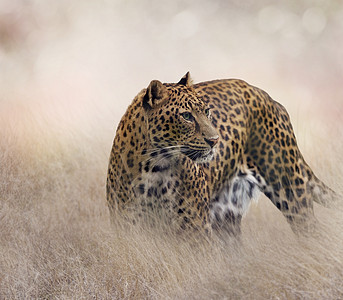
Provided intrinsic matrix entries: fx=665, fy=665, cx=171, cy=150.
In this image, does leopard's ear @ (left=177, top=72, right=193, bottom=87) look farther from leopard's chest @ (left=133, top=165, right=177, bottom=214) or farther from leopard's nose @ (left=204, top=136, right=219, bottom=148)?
leopard's chest @ (left=133, top=165, right=177, bottom=214)

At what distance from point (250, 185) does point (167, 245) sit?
1477 mm

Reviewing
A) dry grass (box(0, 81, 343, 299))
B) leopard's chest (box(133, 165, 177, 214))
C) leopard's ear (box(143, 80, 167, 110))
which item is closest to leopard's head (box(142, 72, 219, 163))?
leopard's ear (box(143, 80, 167, 110))

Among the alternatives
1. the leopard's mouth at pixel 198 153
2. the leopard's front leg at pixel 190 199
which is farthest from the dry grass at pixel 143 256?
the leopard's mouth at pixel 198 153

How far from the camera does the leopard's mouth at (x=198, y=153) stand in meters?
6.24

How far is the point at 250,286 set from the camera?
5.61 metres

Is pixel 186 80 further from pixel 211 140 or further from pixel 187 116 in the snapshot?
pixel 211 140

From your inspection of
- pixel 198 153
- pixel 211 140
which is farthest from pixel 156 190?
pixel 211 140

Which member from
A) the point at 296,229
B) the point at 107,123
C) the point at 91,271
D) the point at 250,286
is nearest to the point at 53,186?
the point at 107,123

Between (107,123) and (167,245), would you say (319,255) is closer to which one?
(167,245)

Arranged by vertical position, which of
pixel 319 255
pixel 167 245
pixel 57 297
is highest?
pixel 319 255

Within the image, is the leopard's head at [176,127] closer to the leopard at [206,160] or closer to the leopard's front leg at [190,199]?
the leopard at [206,160]

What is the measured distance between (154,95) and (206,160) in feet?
2.58

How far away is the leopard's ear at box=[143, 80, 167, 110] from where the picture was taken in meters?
6.17

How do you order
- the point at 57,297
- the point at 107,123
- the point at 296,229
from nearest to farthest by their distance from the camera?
the point at 57,297 < the point at 296,229 < the point at 107,123
